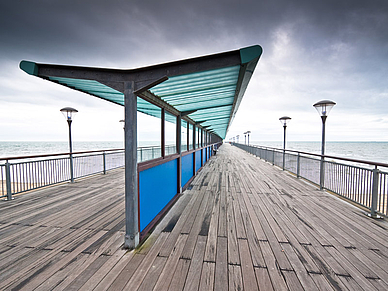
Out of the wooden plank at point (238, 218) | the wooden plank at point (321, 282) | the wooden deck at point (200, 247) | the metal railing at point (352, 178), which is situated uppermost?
the metal railing at point (352, 178)

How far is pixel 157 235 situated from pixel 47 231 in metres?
1.76

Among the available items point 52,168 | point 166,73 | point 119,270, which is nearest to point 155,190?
point 119,270

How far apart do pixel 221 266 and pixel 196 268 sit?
0.28 m

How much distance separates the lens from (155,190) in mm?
3088

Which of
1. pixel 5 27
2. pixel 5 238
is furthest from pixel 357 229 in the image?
pixel 5 27

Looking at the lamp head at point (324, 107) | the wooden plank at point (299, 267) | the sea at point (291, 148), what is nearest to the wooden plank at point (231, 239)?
the wooden plank at point (299, 267)

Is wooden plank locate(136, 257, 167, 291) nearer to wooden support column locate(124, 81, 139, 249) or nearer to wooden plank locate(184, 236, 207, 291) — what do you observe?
wooden plank locate(184, 236, 207, 291)

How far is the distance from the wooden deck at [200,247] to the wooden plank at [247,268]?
0.01m

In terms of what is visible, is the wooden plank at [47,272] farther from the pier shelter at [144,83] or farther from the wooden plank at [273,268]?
the wooden plank at [273,268]

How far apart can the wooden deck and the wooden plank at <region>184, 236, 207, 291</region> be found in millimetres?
10

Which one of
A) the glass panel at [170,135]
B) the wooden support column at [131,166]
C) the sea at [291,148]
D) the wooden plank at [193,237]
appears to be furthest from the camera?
the sea at [291,148]

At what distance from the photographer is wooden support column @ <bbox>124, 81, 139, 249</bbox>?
2.25 meters

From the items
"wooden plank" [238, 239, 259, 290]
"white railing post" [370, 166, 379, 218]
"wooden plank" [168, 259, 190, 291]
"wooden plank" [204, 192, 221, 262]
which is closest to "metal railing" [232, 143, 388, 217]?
"white railing post" [370, 166, 379, 218]

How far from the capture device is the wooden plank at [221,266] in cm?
161
